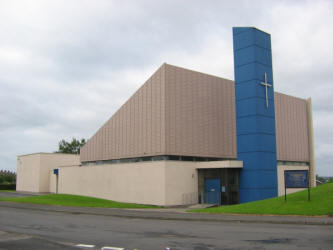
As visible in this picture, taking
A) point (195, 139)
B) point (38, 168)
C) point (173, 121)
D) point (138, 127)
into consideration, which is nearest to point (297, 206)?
point (173, 121)

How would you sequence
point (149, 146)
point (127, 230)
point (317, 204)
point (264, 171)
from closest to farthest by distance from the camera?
point (127, 230) → point (317, 204) → point (264, 171) → point (149, 146)

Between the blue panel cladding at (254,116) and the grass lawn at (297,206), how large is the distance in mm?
7787

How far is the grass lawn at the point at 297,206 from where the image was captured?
1886cm

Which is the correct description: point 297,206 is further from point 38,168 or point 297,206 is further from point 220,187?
point 38,168

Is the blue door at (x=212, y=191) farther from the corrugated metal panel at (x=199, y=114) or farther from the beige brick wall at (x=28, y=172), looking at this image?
the beige brick wall at (x=28, y=172)

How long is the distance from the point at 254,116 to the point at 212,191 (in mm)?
8360

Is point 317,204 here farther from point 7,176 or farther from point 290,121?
point 7,176

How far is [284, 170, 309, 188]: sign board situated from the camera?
21.4m

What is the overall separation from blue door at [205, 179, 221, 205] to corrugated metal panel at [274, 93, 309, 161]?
13127 millimetres

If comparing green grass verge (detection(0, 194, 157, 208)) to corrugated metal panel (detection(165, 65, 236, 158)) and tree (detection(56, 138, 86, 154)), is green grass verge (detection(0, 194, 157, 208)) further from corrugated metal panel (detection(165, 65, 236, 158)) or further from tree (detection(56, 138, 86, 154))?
tree (detection(56, 138, 86, 154))

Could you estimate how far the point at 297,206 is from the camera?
2000cm

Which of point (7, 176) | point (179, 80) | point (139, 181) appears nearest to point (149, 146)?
point (139, 181)

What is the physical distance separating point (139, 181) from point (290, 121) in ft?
77.6

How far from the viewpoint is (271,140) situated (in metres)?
32.3
